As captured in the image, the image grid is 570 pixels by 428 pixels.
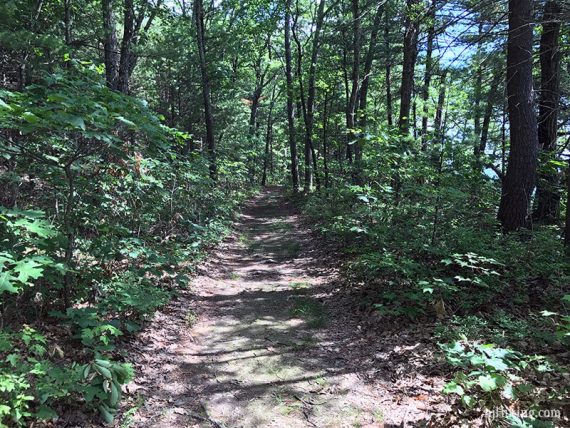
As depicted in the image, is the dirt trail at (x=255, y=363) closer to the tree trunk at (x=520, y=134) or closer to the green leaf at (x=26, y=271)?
the green leaf at (x=26, y=271)

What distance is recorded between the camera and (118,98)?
3.74 metres

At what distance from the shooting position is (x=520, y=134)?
676 centimetres

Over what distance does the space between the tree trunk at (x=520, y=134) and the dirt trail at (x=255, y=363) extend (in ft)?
11.8

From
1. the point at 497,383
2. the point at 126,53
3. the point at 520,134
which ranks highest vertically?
the point at 126,53

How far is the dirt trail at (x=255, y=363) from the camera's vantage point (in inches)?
132

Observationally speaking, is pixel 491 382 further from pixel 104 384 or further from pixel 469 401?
pixel 104 384

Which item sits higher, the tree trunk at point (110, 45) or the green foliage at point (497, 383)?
the tree trunk at point (110, 45)

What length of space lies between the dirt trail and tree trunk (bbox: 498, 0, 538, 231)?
142 inches

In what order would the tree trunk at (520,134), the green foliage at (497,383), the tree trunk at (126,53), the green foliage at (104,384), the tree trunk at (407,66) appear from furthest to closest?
the tree trunk at (126,53) < the tree trunk at (407,66) < the tree trunk at (520,134) < the green foliage at (104,384) < the green foliage at (497,383)

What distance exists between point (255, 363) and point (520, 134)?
6.11 meters

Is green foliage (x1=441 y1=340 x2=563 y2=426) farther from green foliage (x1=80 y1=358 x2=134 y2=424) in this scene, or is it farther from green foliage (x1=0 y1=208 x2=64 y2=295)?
green foliage (x1=0 y1=208 x2=64 y2=295)

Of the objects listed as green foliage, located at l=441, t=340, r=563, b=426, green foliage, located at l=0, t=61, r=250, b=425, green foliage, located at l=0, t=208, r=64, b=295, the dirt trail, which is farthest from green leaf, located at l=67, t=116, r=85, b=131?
green foliage, located at l=441, t=340, r=563, b=426

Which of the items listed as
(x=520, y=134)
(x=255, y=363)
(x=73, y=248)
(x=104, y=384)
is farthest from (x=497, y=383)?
(x=520, y=134)

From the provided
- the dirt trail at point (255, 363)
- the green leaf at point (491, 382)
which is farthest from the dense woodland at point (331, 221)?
the dirt trail at point (255, 363)
